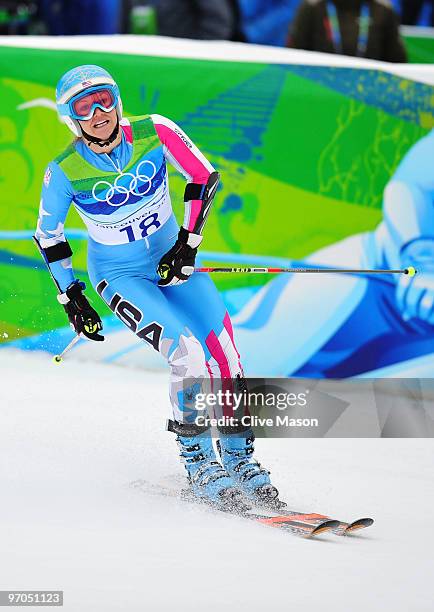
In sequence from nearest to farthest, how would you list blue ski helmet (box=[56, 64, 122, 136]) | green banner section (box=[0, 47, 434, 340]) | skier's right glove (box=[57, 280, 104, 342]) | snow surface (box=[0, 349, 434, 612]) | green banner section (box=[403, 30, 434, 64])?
1. snow surface (box=[0, 349, 434, 612])
2. blue ski helmet (box=[56, 64, 122, 136])
3. skier's right glove (box=[57, 280, 104, 342])
4. green banner section (box=[0, 47, 434, 340])
5. green banner section (box=[403, 30, 434, 64])

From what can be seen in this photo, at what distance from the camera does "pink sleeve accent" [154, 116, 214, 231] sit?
197 inches

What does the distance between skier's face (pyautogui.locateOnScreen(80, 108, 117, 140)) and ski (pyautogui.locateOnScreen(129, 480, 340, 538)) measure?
1.52 meters

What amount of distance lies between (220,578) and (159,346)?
47.9 inches

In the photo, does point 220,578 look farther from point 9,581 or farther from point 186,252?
point 186,252

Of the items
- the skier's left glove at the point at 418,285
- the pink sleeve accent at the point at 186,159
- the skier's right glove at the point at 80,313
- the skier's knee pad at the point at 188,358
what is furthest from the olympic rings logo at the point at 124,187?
the skier's left glove at the point at 418,285

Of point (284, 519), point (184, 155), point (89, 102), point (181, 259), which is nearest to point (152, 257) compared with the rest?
point (181, 259)

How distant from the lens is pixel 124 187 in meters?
4.94

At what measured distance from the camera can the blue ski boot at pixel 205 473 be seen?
193 inches

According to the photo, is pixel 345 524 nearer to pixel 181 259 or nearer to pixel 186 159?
pixel 181 259

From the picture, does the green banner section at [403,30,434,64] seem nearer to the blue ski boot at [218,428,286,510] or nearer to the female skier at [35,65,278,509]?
the female skier at [35,65,278,509]

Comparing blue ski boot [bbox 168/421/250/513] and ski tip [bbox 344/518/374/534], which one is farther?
blue ski boot [bbox 168/421/250/513]

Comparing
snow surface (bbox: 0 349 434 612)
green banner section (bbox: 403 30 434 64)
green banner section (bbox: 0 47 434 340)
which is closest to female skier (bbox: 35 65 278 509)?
snow surface (bbox: 0 349 434 612)

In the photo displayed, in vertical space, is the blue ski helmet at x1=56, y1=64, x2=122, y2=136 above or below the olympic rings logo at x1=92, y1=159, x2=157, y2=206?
above

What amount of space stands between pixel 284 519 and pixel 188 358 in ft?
2.49
